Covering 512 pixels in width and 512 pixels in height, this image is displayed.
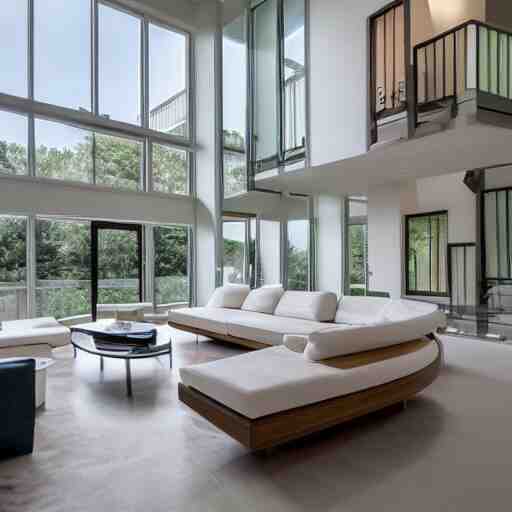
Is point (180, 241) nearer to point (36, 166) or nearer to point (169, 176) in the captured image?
point (169, 176)

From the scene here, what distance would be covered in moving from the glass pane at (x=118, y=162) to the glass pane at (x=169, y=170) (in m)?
0.37

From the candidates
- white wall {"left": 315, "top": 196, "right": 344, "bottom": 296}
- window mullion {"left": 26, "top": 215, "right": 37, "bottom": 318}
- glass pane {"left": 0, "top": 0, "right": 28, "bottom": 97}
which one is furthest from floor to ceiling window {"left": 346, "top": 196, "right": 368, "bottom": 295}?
glass pane {"left": 0, "top": 0, "right": 28, "bottom": 97}

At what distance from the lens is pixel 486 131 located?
455 centimetres

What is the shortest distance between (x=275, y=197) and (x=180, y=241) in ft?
7.59

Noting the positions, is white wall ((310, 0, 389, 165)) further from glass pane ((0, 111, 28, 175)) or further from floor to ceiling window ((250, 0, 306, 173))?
glass pane ((0, 111, 28, 175))

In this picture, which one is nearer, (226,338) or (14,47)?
(226,338)

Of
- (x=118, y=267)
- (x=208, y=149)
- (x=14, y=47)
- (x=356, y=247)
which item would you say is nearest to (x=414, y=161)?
(x=356, y=247)

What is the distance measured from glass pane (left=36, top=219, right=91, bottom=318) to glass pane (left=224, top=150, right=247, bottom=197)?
292cm

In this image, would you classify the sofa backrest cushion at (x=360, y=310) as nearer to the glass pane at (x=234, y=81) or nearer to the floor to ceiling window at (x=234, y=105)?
the floor to ceiling window at (x=234, y=105)

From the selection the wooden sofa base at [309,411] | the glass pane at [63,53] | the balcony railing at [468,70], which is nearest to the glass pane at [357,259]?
the balcony railing at [468,70]

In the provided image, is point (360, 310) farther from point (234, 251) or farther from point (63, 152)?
point (63, 152)

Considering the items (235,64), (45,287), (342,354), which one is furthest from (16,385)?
(235,64)

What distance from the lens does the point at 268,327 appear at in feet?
14.8

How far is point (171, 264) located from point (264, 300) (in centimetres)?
343
